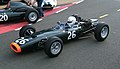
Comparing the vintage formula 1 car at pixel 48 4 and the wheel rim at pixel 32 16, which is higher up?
the vintage formula 1 car at pixel 48 4

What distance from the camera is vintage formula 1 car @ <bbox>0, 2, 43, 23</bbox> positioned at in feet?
29.9

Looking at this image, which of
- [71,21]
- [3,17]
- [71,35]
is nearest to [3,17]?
[3,17]

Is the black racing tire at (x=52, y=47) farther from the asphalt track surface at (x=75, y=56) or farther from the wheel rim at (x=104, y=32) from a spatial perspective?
the wheel rim at (x=104, y=32)


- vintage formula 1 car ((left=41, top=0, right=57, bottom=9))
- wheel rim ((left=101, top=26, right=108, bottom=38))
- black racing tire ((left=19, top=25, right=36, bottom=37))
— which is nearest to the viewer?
black racing tire ((left=19, top=25, right=36, bottom=37))

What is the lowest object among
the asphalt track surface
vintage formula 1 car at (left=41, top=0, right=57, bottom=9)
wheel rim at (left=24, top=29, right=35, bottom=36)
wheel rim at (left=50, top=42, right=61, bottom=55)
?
the asphalt track surface

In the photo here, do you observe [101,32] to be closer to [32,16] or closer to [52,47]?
[52,47]

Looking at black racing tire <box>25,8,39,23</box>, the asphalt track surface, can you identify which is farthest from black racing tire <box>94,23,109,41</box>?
black racing tire <box>25,8,39,23</box>

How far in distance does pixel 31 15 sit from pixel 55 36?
3271 millimetres

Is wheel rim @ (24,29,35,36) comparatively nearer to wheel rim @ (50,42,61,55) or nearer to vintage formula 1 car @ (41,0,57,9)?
wheel rim @ (50,42,61,55)

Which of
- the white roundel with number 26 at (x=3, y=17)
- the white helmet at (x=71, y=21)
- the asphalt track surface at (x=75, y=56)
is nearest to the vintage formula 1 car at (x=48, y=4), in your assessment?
the white roundel with number 26 at (x=3, y=17)

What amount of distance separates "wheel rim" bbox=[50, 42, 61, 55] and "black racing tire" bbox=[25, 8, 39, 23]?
352 cm

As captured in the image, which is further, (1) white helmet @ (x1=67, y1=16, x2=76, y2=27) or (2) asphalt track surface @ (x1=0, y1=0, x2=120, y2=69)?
(1) white helmet @ (x1=67, y1=16, x2=76, y2=27)

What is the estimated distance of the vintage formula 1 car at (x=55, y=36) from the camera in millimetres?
5973

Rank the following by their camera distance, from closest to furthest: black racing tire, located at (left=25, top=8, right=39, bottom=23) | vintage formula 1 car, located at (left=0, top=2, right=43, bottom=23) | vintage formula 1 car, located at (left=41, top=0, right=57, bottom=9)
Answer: vintage formula 1 car, located at (left=0, top=2, right=43, bottom=23), black racing tire, located at (left=25, top=8, right=39, bottom=23), vintage formula 1 car, located at (left=41, top=0, right=57, bottom=9)
